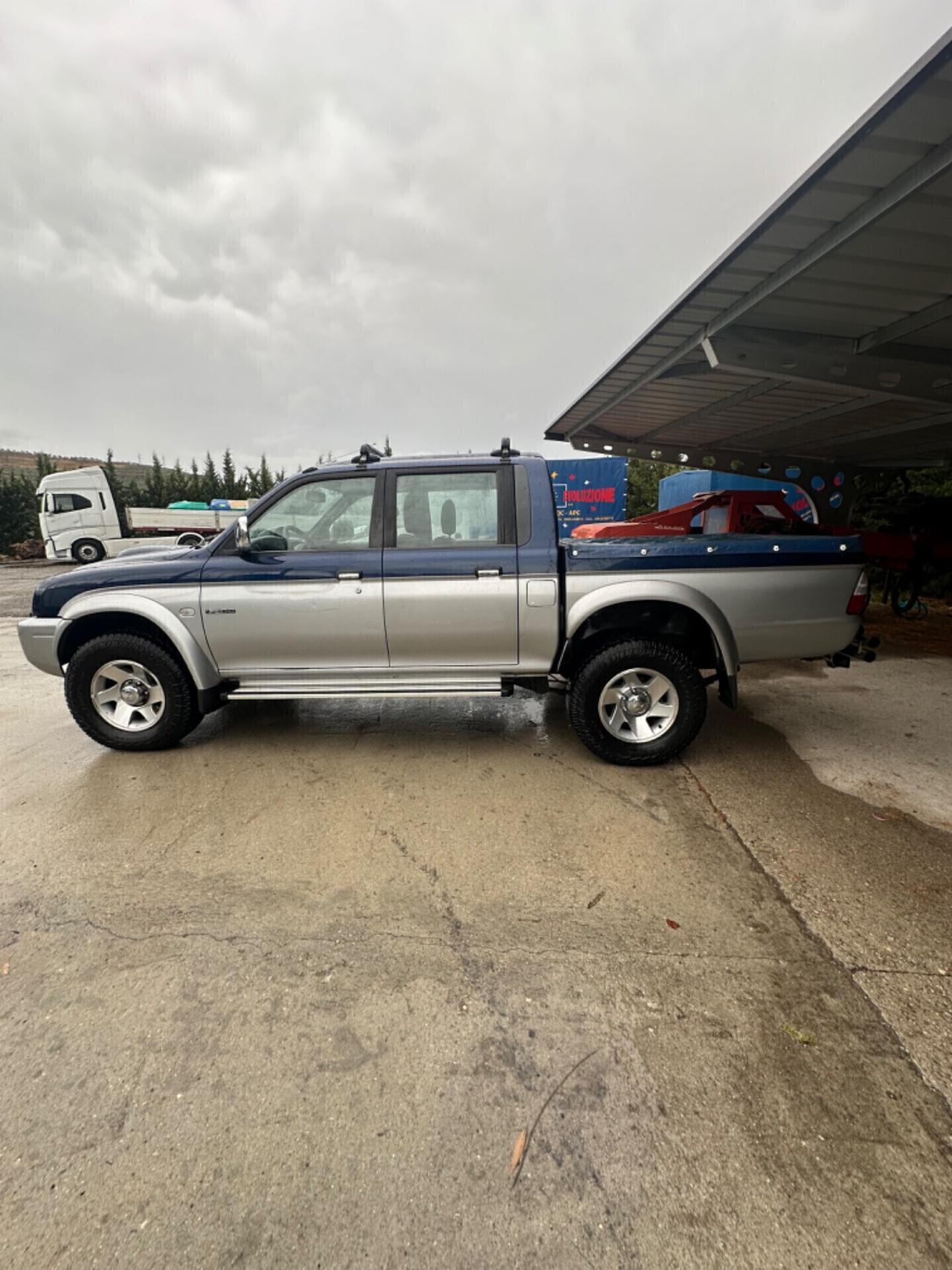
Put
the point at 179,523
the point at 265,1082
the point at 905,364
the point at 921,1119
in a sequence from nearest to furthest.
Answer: the point at 921,1119 → the point at 265,1082 → the point at 905,364 → the point at 179,523

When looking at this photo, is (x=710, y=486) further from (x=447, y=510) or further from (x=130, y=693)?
(x=130, y=693)

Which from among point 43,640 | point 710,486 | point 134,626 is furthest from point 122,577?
point 710,486

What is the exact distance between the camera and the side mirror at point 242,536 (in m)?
3.76

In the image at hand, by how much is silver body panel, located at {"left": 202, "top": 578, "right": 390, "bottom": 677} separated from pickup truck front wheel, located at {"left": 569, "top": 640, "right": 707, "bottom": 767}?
1.33 m

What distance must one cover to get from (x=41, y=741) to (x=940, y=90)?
626 centimetres

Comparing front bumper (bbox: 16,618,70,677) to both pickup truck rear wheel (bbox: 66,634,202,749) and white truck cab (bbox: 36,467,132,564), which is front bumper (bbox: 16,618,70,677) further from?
white truck cab (bbox: 36,467,132,564)

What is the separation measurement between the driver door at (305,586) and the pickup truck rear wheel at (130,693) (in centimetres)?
37

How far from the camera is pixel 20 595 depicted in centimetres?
1261

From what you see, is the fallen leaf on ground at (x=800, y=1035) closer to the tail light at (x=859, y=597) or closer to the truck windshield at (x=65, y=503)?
the tail light at (x=859, y=597)

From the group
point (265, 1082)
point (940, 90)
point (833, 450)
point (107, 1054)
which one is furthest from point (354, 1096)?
point (833, 450)

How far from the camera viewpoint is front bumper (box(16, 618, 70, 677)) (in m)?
3.93

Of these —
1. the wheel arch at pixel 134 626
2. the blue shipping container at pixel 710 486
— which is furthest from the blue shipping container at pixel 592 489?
the wheel arch at pixel 134 626

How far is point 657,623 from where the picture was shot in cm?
381

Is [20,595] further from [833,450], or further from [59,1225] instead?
[833,450]
